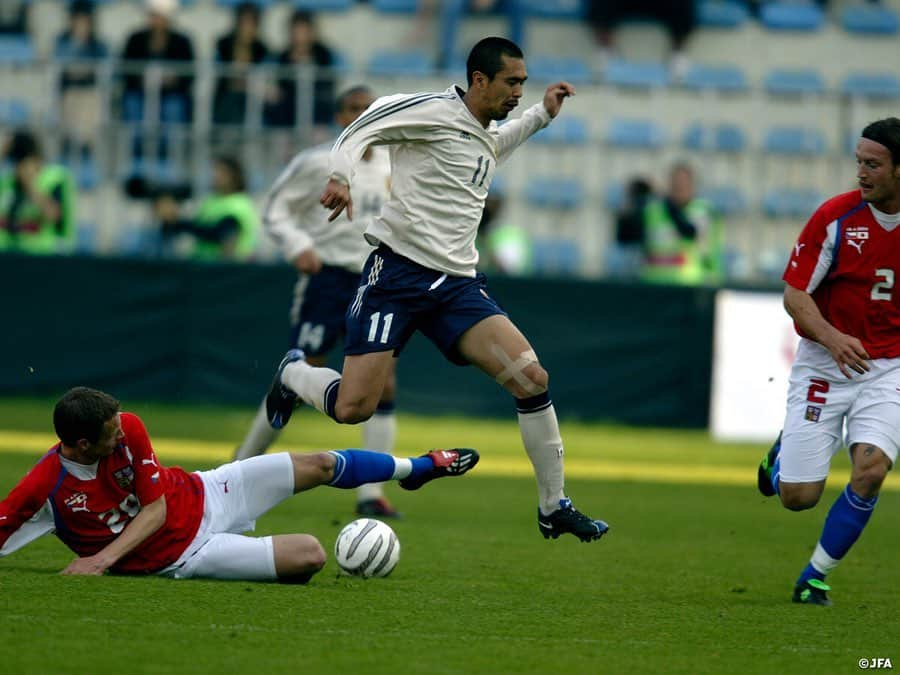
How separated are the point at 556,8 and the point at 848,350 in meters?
14.1

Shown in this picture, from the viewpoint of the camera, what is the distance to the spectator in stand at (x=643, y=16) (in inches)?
795

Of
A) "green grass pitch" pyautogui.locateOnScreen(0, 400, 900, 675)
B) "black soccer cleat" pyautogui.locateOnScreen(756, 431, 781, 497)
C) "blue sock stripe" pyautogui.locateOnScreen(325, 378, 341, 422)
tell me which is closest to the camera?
"green grass pitch" pyautogui.locateOnScreen(0, 400, 900, 675)

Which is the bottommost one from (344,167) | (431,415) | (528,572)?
(431,415)

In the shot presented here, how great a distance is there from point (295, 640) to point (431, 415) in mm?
10826

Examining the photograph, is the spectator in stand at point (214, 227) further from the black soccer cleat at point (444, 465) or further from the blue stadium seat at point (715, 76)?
the black soccer cleat at point (444, 465)

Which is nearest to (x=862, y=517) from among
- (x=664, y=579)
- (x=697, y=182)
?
(x=664, y=579)

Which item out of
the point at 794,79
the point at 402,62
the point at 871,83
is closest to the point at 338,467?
the point at 402,62

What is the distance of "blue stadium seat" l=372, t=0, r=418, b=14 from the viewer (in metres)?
20.1

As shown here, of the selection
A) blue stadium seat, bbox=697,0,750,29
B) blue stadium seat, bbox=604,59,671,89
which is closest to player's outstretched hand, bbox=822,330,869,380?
blue stadium seat, bbox=604,59,671,89

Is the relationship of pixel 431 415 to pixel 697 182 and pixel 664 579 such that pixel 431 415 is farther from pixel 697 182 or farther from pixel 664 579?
pixel 664 579

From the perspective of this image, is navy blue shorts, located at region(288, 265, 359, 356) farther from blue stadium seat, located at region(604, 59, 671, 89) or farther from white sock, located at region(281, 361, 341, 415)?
blue stadium seat, located at region(604, 59, 671, 89)

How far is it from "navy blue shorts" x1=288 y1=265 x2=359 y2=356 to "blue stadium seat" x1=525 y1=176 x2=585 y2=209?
7276 millimetres

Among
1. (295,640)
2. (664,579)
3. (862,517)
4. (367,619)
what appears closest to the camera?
(295,640)

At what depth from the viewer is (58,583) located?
260 inches
